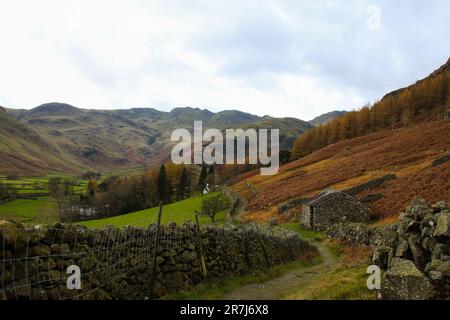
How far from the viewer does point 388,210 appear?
39938 millimetres

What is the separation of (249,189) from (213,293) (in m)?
63.1

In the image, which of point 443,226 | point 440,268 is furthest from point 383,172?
point 440,268

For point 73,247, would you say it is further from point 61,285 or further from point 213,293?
point 213,293

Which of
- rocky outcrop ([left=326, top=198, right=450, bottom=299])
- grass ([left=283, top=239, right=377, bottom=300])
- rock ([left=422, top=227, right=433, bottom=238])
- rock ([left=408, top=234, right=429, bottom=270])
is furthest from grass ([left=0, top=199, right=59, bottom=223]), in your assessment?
rock ([left=422, top=227, right=433, bottom=238])

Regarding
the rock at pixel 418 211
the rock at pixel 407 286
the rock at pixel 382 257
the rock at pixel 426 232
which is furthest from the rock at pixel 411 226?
the rock at pixel 407 286

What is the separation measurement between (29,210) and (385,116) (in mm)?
112476

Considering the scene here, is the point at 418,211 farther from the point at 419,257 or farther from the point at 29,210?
the point at 29,210

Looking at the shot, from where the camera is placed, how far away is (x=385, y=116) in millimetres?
125000

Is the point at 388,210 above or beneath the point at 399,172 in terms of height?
beneath

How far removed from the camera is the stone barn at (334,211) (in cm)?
4059

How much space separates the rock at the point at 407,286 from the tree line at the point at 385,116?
114 meters

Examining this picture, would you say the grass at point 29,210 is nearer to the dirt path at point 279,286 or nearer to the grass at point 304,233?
the grass at point 304,233

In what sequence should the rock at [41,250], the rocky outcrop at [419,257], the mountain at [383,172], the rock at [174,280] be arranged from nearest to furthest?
the rock at [41,250] → the rocky outcrop at [419,257] → the rock at [174,280] → the mountain at [383,172]
